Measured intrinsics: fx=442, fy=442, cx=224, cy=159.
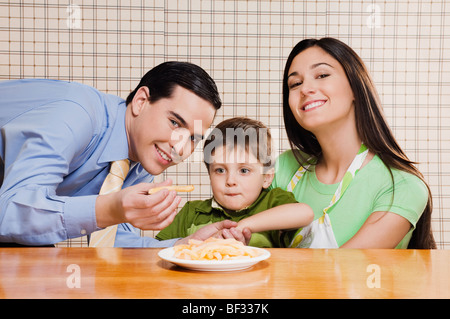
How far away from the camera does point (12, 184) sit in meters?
1.08

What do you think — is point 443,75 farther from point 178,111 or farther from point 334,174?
point 178,111

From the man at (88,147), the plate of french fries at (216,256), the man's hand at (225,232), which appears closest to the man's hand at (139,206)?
the man at (88,147)

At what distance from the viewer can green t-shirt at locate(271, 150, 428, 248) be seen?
4.54 feet

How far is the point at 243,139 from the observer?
1.58 m

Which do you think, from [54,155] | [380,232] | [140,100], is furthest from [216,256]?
[140,100]

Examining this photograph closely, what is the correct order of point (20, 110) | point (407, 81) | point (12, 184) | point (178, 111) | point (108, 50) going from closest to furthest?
point (12, 184) < point (20, 110) < point (178, 111) < point (108, 50) < point (407, 81)

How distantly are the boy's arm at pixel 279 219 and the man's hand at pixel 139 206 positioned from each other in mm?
398

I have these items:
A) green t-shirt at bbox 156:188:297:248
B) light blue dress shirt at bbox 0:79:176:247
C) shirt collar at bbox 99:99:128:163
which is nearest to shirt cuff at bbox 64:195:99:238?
light blue dress shirt at bbox 0:79:176:247

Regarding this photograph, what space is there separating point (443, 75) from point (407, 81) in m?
0.21

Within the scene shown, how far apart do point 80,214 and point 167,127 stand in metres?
0.56

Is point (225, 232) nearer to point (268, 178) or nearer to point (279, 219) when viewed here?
point (279, 219)

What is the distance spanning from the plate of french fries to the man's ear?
3.01ft
